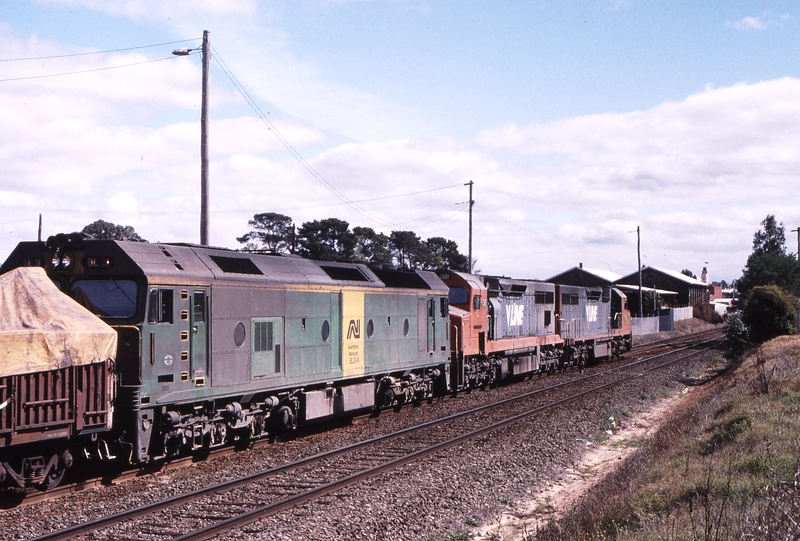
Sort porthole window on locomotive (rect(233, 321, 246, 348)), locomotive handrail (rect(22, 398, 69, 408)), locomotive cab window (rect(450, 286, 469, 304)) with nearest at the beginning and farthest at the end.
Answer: locomotive handrail (rect(22, 398, 69, 408))
porthole window on locomotive (rect(233, 321, 246, 348))
locomotive cab window (rect(450, 286, 469, 304))

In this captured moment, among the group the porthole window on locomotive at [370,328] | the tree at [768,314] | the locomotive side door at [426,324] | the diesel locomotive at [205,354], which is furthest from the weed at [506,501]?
the tree at [768,314]

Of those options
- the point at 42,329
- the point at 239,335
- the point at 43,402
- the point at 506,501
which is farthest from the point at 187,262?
the point at 506,501

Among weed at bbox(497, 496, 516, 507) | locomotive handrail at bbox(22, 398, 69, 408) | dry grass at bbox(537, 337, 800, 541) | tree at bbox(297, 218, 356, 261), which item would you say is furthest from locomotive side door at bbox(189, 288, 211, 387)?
tree at bbox(297, 218, 356, 261)

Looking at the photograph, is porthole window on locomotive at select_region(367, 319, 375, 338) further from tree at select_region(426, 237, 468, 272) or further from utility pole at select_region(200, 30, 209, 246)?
tree at select_region(426, 237, 468, 272)

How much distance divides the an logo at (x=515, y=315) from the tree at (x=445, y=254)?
49126 millimetres

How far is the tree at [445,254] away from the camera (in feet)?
261

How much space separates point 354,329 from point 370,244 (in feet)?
→ 188

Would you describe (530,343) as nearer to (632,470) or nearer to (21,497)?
(632,470)

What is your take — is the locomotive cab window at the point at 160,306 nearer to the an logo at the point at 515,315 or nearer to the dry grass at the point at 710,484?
the dry grass at the point at 710,484

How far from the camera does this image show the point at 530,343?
2978 cm

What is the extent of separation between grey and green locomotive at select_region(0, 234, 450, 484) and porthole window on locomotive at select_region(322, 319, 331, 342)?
0.07ft

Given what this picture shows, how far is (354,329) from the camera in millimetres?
17812

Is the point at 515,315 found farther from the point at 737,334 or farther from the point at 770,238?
the point at 770,238

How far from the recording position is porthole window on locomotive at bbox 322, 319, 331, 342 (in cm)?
1659
